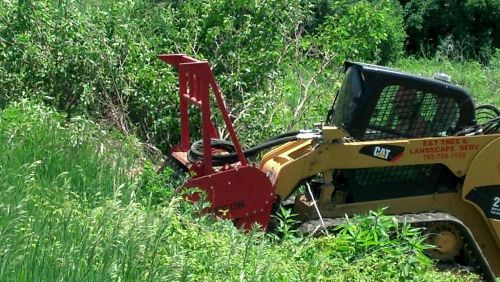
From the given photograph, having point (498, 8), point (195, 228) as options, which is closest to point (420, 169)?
point (195, 228)

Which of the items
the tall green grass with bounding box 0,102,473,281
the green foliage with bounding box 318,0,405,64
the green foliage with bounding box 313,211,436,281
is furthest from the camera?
the green foliage with bounding box 318,0,405,64

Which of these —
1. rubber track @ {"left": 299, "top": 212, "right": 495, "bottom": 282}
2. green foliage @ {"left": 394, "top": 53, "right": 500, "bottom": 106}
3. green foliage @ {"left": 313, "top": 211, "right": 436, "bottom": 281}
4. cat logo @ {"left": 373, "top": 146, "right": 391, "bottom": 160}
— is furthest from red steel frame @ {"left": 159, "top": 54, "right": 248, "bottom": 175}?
green foliage @ {"left": 394, "top": 53, "right": 500, "bottom": 106}

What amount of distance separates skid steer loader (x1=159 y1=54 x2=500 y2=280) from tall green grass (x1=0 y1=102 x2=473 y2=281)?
1.68 ft

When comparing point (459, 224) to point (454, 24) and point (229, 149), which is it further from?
point (454, 24)

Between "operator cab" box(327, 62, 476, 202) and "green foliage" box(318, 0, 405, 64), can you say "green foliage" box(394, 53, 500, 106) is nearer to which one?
"green foliage" box(318, 0, 405, 64)

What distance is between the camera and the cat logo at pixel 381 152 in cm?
787

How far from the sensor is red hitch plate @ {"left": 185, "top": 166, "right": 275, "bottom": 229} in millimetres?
7488

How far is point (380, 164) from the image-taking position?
7.93 metres

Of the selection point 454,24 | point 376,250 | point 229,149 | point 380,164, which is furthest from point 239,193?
point 454,24

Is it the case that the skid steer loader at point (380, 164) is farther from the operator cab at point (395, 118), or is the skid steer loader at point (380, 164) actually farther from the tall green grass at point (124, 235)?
the tall green grass at point (124, 235)

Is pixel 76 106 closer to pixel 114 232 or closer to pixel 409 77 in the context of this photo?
pixel 409 77

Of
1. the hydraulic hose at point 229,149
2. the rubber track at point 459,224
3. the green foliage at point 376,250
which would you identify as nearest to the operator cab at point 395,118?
the rubber track at point 459,224

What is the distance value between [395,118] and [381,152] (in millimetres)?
382

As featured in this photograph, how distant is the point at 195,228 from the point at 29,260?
1.86 metres
